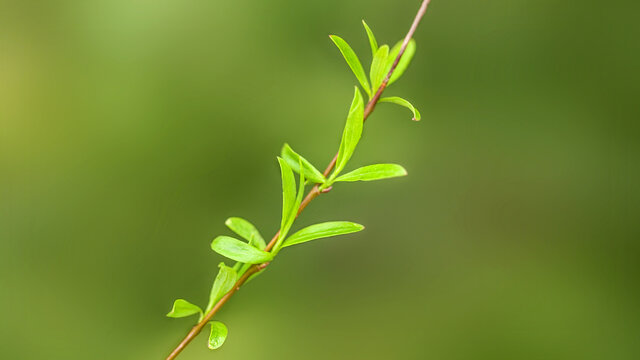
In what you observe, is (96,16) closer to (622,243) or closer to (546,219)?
(546,219)

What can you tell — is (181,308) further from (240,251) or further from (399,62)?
(399,62)

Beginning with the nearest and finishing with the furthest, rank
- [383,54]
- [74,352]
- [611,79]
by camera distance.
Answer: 1. [383,54]
2. [74,352]
3. [611,79]

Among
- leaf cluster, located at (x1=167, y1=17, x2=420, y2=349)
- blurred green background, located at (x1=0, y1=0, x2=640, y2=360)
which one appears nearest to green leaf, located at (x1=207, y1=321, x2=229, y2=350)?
leaf cluster, located at (x1=167, y1=17, x2=420, y2=349)

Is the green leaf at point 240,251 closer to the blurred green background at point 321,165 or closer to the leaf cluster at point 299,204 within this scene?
the leaf cluster at point 299,204

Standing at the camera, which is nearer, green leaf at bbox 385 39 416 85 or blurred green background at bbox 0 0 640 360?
green leaf at bbox 385 39 416 85

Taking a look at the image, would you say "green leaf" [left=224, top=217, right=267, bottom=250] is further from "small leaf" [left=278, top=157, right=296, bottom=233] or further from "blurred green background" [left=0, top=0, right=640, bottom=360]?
"blurred green background" [left=0, top=0, right=640, bottom=360]

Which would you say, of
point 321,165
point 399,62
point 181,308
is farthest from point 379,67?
point 321,165

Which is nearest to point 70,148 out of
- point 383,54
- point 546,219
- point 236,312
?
point 236,312
